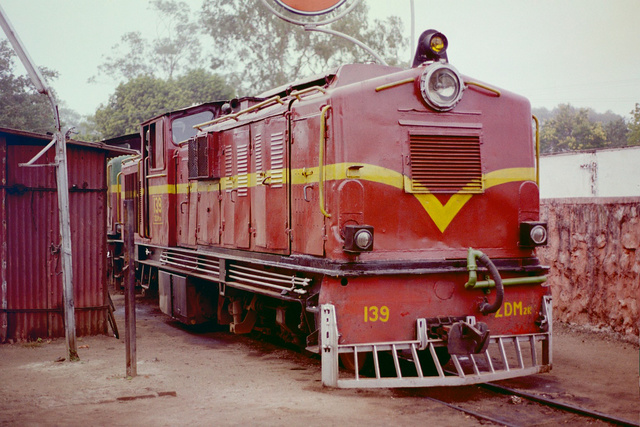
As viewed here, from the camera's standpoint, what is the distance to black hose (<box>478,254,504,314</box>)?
6082 mm

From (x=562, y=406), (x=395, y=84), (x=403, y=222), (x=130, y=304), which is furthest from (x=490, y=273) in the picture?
(x=130, y=304)

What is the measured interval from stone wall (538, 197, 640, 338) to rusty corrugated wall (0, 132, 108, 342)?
22.3ft

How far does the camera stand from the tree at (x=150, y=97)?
34.1 meters

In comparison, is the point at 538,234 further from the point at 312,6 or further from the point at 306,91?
the point at 312,6

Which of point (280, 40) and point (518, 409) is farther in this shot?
point (280, 40)

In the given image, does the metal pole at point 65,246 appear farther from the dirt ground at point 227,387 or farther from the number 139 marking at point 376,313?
the number 139 marking at point 376,313

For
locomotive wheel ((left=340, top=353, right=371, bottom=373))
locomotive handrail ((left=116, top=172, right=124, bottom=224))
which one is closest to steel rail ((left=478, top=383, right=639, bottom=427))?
locomotive wheel ((left=340, top=353, right=371, bottom=373))

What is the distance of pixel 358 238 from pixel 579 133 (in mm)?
39102

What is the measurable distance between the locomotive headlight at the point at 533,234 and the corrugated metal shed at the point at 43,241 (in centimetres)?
613

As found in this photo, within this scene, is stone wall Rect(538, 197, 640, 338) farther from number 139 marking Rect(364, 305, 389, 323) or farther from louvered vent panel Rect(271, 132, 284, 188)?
louvered vent panel Rect(271, 132, 284, 188)

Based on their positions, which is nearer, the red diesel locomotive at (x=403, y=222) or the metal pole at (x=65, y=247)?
the red diesel locomotive at (x=403, y=222)

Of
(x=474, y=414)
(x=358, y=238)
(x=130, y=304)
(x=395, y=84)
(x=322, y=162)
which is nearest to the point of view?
(x=474, y=414)

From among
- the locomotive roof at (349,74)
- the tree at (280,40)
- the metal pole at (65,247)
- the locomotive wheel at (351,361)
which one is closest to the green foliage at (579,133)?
the tree at (280,40)

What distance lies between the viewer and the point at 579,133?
41.3m
